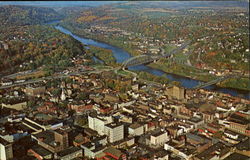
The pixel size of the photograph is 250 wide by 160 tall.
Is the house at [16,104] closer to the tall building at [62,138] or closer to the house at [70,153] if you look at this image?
the tall building at [62,138]

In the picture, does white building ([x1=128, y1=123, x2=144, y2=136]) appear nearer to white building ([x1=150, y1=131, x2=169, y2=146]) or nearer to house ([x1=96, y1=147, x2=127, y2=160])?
white building ([x1=150, y1=131, x2=169, y2=146])

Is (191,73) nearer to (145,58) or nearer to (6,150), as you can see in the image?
(145,58)

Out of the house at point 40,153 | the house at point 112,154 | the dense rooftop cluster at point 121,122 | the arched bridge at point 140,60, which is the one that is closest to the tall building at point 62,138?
the dense rooftop cluster at point 121,122

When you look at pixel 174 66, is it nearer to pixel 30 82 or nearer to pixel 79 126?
pixel 30 82

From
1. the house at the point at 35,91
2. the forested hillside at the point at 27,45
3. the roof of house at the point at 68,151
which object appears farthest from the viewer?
the forested hillside at the point at 27,45

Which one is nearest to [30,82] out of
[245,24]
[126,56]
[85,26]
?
[126,56]

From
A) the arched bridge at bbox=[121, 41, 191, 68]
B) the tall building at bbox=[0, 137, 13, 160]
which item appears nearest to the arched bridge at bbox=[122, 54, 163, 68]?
the arched bridge at bbox=[121, 41, 191, 68]

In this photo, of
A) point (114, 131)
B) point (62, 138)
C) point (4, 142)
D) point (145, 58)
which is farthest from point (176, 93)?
point (145, 58)
